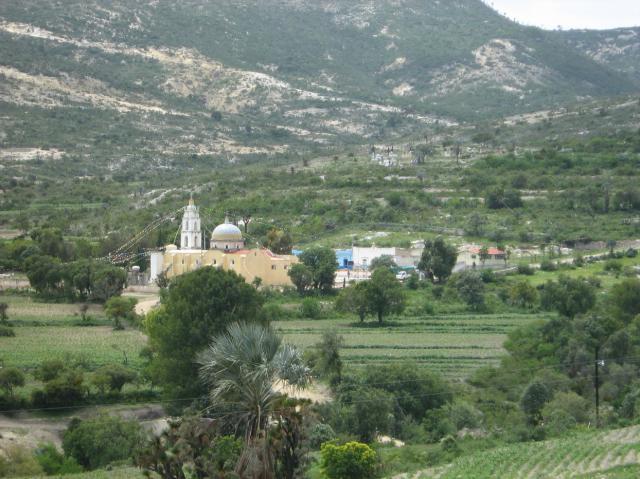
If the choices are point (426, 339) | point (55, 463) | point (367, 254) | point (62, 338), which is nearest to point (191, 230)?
point (367, 254)

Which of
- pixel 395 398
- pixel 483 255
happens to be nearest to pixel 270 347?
pixel 395 398

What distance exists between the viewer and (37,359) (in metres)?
43.0

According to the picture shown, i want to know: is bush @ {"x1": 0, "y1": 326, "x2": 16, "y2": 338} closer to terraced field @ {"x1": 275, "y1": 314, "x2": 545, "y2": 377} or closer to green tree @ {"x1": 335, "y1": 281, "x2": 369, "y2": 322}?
terraced field @ {"x1": 275, "y1": 314, "x2": 545, "y2": 377}

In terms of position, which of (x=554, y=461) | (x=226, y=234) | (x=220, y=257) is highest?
(x=226, y=234)

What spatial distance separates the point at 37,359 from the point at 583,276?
2957 centimetres

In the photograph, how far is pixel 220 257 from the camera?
64875 mm

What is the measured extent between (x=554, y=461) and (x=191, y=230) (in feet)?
142

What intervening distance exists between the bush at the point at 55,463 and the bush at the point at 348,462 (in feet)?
21.5

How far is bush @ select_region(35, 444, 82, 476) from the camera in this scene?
29625 mm

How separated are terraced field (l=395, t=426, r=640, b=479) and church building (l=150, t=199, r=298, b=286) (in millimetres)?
35355

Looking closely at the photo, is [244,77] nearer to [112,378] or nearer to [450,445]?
[112,378]

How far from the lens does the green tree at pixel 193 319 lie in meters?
36.6

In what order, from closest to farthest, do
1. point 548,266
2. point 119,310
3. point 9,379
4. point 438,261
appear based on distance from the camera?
point 9,379 → point 119,310 → point 438,261 → point 548,266

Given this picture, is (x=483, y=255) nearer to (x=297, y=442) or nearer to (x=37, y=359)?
(x=37, y=359)
